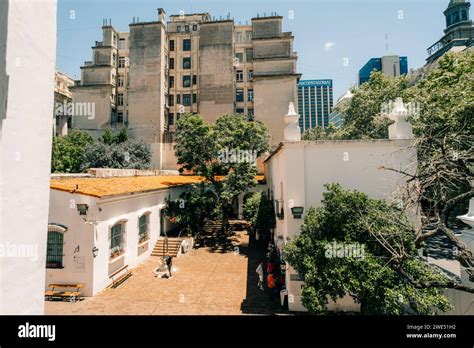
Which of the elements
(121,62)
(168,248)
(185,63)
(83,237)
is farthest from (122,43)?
(83,237)

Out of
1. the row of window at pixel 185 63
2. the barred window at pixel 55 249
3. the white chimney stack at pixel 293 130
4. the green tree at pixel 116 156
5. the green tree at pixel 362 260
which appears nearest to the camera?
the green tree at pixel 362 260

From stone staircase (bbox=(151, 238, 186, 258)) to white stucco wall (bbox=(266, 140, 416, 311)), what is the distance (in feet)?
34.3

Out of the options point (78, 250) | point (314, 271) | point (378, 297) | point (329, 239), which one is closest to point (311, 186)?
point (329, 239)

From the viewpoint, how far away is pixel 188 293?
11719 mm

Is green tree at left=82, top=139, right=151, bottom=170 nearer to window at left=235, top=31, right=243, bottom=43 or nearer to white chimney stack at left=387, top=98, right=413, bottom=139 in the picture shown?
window at left=235, top=31, right=243, bottom=43

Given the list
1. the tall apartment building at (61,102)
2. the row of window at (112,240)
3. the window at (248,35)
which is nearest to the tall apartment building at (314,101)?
the window at (248,35)

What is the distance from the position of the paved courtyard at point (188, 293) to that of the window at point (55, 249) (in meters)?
1.67

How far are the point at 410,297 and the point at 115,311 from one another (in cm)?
995

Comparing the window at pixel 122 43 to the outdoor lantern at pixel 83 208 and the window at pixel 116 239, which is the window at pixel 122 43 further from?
the outdoor lantern at pixel 83 208

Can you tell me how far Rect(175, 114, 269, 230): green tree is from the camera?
1973cm

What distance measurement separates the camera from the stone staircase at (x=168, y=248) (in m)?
17.5

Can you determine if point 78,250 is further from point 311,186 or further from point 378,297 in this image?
point 378,297

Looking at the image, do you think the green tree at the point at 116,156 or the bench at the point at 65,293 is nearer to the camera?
the bench at the point at 65,293

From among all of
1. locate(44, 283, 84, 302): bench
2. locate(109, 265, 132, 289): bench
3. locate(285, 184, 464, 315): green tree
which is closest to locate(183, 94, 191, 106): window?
locate(109, 265, 132, 289): bench
